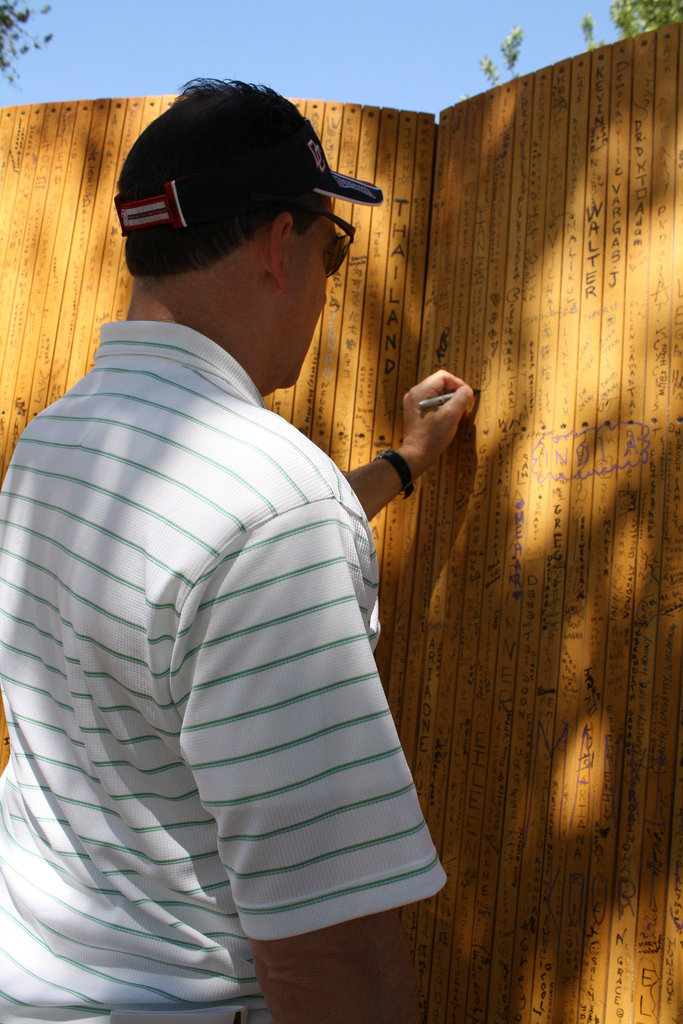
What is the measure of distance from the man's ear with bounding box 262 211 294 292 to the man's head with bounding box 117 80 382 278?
16 millimetres

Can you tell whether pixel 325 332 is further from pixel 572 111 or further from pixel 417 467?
pixel 572 111

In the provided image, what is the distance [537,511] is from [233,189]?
52.2 inches

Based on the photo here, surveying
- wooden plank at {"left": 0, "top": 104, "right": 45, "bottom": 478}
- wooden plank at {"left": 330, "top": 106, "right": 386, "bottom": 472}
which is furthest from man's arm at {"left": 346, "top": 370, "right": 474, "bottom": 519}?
wooden plank at {"left": 0, "top": 104, "right": 45, "bottom": 478}

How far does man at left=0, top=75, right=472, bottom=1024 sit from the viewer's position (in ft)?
2.88

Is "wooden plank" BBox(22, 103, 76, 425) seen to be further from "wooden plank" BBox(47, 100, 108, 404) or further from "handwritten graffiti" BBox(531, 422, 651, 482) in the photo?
"handwritten graffiti" BBox(531, 422, 651, 482)

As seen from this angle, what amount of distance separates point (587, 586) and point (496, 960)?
3.22 ft

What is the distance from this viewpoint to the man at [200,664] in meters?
0.88

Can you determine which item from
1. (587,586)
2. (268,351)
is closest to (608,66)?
(587,586)

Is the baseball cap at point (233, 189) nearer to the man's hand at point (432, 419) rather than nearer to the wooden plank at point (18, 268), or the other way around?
the man's hand at point (432, 419)

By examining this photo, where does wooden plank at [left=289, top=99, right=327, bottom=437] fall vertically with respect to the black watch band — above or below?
above

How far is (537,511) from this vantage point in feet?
7.38

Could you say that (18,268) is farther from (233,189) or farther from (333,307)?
(233,189)

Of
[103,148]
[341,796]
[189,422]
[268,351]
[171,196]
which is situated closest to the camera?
[341,796]

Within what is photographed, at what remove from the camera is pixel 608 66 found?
2.26 meters
